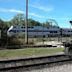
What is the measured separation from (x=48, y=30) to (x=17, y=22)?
41.9 m

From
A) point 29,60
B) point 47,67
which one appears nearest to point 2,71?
point 47,67

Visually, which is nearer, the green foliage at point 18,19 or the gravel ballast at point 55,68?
the gravel ballast at point 55,68

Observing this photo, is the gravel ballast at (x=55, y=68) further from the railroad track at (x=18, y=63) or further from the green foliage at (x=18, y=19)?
the green foliage at (x=18, y=19)

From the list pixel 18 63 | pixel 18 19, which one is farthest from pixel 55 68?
pixel 18 19

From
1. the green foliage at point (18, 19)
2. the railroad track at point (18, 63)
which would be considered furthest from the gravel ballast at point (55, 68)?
the green foliage at point (18, 19)

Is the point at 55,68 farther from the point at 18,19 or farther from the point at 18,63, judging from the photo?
the point at 18,19

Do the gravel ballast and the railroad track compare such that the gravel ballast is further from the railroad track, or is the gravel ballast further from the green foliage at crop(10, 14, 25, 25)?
the green foliage at crop(10, 14, 25, 25)

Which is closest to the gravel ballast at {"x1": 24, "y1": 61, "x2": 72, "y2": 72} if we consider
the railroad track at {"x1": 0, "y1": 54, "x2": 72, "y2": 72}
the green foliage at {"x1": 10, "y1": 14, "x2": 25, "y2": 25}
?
the railroad track at {"x1": 0, "y1": 54, "x2": 72, "y2": 72}

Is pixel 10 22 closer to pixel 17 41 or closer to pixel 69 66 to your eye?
pixel 17 41

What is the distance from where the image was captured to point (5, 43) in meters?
34.0

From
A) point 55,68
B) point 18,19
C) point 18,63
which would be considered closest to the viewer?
point 55,68

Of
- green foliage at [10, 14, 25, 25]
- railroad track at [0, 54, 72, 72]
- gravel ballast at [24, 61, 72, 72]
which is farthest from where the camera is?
green foliage at [10, 14, 25, 25]

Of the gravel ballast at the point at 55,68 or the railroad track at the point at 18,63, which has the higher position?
the railroad track at the point at 18,63

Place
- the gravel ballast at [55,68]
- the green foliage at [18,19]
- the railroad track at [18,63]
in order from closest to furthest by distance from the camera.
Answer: the railroad track at [18,63]
the gravel ballast at [55,68]
the green foliage at [18,19]
